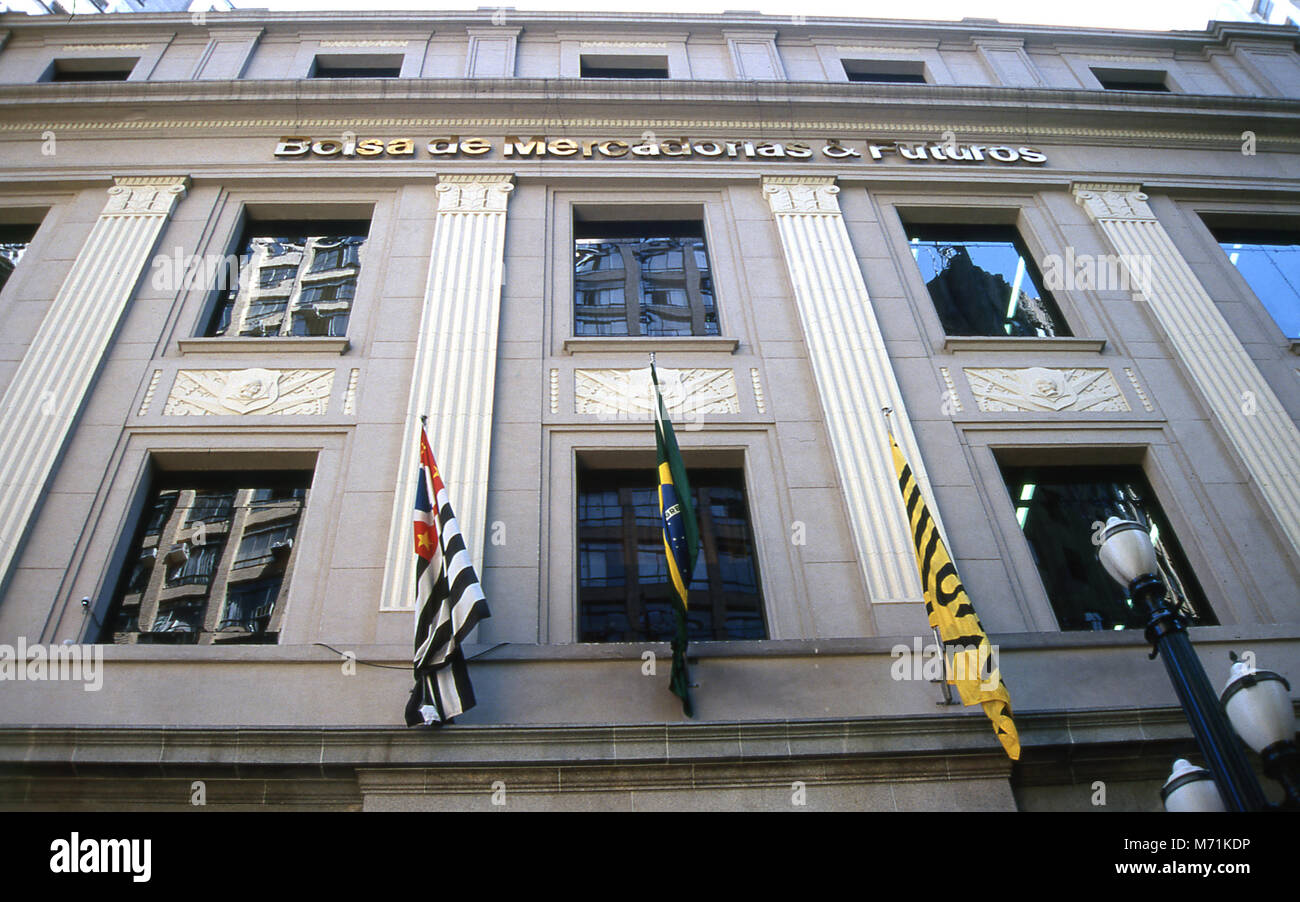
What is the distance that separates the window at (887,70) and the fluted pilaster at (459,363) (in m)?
7.62

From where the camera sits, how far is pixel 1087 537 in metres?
11.6

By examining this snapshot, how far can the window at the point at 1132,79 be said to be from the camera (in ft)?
62.0

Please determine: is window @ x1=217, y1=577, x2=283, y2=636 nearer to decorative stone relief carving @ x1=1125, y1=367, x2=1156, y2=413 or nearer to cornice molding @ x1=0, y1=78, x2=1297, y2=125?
cornice molding @ x1=0, y1=78, x2=1297, y2=125

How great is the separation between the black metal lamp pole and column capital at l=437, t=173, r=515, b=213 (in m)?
10.5

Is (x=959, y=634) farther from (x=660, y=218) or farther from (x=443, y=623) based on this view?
(x=660, y=218)

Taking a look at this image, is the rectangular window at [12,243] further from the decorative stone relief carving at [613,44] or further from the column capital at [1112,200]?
the column capital at [1112,200]

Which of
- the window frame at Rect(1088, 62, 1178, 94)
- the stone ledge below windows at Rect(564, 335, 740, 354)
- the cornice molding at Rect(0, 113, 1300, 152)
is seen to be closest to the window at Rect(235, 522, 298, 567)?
the stone ledge below windows at Rect(564, 335, 740, 354)

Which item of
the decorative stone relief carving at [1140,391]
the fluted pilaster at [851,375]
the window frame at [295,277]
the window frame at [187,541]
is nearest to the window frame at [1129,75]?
the fluted pilaster at [851,375]

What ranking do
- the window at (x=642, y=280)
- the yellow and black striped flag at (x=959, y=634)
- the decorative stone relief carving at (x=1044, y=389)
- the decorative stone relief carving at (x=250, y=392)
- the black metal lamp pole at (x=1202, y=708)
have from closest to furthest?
the black metal lamp pole at (x=1202, y=708) < the yellow and black striped flag at (x=959, y=634) < the decorative stone relief carving at (x=250, y=392) < the decorative stone relief carving at (x=1044, y=389) < the window at (x=642, y=280)

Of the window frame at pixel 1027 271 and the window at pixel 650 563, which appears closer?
the window at pixel 650 563
